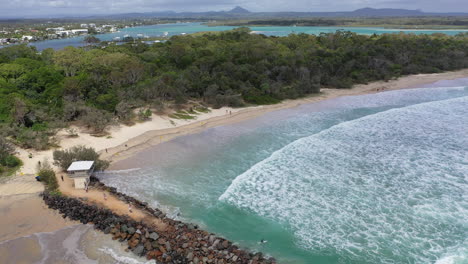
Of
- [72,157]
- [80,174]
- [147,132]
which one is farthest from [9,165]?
[147,132]

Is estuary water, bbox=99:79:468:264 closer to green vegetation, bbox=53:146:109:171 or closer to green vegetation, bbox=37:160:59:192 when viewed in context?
green vegetation, bbox=53:146:109:171

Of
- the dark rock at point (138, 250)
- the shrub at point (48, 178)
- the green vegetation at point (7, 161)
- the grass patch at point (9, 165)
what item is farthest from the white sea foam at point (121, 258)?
the green vegetation at point (7, 161)

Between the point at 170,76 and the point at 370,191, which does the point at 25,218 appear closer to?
the point at 370,191

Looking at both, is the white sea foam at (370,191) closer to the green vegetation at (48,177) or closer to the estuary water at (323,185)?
the estuary water at (323,185)

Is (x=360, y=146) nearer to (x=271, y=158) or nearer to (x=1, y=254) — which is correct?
(x=271, y=158)

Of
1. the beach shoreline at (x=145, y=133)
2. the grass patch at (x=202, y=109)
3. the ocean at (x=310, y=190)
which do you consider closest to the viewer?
the ocean at (x=310, y=190)

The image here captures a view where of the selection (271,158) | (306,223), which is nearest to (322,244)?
(306,223)

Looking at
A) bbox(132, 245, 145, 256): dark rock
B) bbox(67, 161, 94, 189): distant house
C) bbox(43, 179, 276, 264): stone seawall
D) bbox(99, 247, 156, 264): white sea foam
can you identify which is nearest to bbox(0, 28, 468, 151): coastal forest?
bbox(67, 161, 94, 189): distant house

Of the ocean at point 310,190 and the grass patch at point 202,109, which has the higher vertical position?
the grass patch at point 202,109
